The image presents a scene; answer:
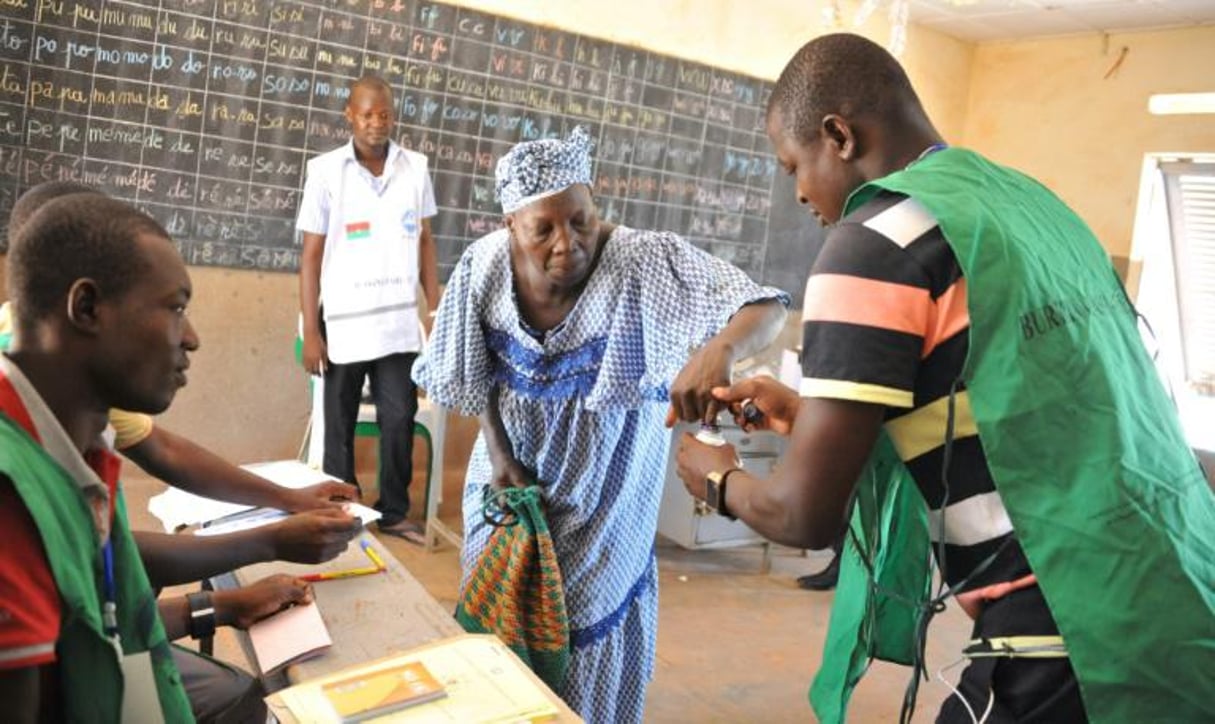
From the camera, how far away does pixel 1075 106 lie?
20.7ft

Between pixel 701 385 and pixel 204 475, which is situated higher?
pixel 701 385

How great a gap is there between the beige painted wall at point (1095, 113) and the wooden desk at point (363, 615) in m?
5.63

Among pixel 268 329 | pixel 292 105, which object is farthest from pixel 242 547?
pixel 292 105

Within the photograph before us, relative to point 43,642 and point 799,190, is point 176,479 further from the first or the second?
point 799,190

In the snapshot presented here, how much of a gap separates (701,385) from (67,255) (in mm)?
929

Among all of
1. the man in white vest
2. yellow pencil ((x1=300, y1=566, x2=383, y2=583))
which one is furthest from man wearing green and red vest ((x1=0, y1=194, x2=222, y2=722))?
the man in white vest

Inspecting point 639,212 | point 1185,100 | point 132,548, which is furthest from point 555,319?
point 1185,100

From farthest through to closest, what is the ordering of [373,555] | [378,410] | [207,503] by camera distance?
[378,410], [207,503], [373,555]

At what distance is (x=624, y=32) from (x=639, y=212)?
994 millimetres

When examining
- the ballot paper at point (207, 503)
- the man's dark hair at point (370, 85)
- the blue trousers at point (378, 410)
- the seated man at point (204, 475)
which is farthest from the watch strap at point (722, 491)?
the man's dark hair at point (370, 85)

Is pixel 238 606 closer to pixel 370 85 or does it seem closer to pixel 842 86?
pixel 842 86

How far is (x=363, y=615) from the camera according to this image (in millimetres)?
1684

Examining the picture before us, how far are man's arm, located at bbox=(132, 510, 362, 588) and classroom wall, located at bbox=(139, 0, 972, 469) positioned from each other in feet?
10.2

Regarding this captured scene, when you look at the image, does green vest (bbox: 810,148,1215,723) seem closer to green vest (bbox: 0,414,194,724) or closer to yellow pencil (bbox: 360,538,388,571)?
green vest (bbox: 0,414,194,724)
